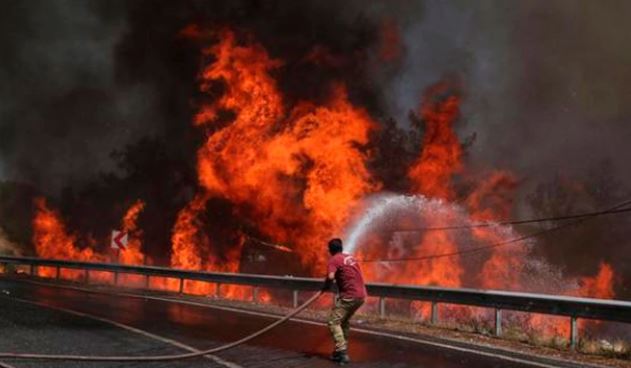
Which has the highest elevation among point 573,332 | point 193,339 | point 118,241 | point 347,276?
point 118,241

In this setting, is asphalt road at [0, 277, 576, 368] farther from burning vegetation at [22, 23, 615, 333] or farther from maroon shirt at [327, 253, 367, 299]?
burning vegetation at [22, 23, 615, 333]

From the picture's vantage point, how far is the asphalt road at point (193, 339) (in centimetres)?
814

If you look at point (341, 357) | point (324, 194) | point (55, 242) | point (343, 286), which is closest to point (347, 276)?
point (343, 286)

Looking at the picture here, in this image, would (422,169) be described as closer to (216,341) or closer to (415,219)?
(415,219)

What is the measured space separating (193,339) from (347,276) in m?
2.56

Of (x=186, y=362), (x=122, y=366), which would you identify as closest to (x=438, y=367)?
(x=186, y=362)

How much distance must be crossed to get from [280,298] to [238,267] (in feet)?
10.2

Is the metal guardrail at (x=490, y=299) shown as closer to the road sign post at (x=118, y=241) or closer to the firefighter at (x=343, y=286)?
the firefighter at (x=343, y=286)

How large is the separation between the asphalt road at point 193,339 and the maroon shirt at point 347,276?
797 millimetres

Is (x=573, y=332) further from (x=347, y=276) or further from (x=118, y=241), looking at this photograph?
(x=118, y=241)

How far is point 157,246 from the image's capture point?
32.2m

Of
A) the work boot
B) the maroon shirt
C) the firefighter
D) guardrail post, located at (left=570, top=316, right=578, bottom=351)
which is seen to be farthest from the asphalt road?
guardrail post, located at (left=570, top=316, right=578, bottom=351)

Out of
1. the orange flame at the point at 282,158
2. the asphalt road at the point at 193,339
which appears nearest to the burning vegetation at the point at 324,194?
the orange flame at the point at 282,158

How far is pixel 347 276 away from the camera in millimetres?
8578
